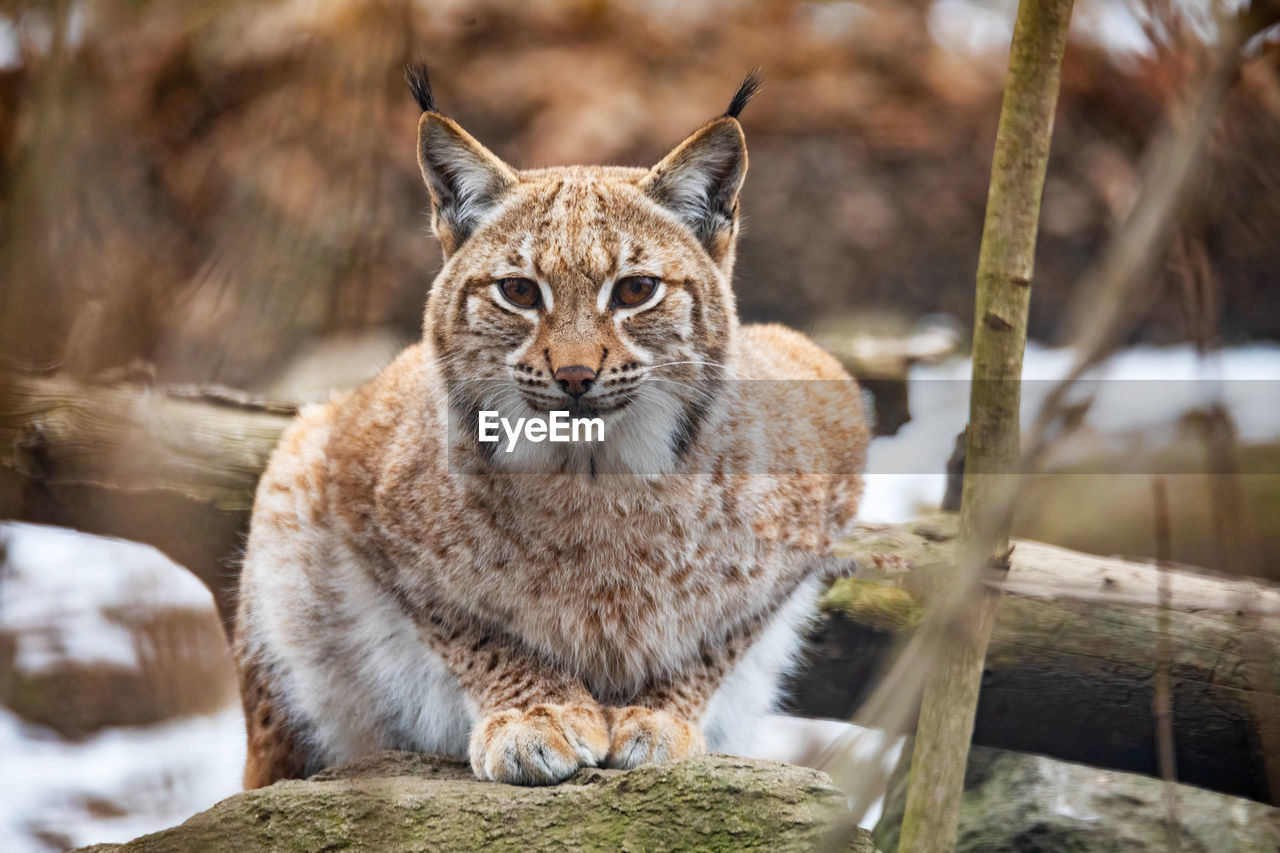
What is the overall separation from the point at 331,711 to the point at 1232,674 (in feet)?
8.73

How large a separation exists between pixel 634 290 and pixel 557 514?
2.07ft

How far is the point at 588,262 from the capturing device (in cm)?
268

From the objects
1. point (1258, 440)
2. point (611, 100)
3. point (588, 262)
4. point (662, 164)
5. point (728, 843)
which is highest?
point (611, 100)

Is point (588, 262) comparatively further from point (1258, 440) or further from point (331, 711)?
point (1258, 440)

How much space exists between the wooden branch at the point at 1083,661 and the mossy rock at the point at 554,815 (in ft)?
3.22

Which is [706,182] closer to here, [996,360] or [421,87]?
[421,87]

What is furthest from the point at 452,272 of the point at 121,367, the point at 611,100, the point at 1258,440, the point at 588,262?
the point at 611,100

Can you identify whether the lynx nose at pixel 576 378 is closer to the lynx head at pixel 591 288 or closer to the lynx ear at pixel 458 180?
the lynx head at pixel 591 288

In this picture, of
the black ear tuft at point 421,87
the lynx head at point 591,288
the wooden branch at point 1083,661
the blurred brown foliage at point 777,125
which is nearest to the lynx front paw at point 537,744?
the lynx head at point 591,288

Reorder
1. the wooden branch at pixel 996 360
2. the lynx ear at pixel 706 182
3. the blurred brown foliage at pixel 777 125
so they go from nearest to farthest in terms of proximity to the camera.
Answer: the wooden branch at pixel 996 360 < the lynx ear at pixel 706 182 < the blurred brown foliage at pixel 777 125

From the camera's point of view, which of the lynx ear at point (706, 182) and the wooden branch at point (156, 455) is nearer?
the lynx ear at point (706, 182)

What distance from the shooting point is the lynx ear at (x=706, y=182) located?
2.75m

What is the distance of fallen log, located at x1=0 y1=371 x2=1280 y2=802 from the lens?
322cm

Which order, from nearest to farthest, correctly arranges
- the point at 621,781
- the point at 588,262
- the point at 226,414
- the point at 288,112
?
the point at 288,112 < the point at 621,781 < the point at 588,262 < the point at 226,414
